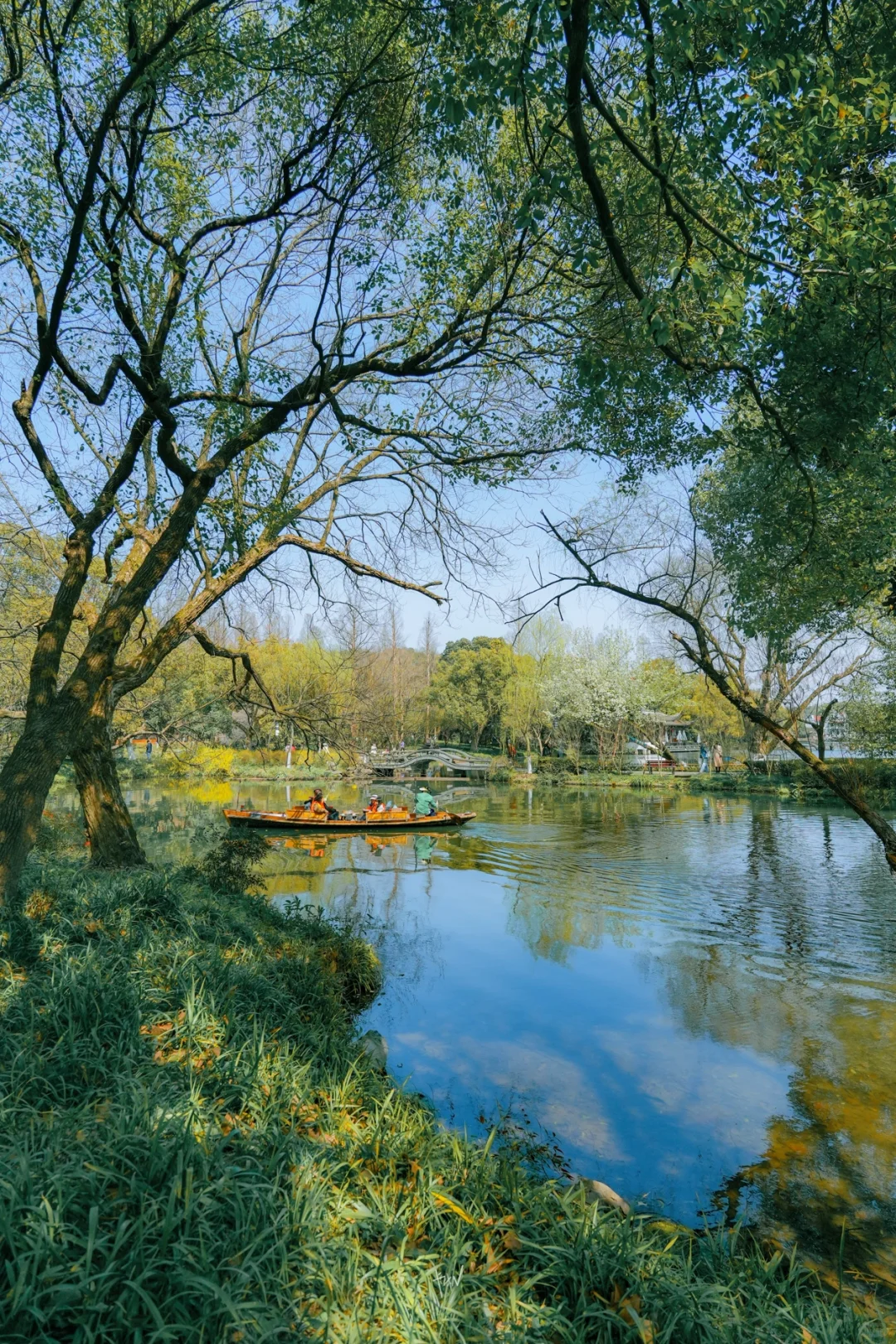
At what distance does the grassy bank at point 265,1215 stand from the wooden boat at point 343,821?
608 inches

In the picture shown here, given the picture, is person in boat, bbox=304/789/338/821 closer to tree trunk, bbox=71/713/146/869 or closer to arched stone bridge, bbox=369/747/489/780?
tree trunk, bbox=71/713/146/869

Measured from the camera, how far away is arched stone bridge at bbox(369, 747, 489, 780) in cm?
3988

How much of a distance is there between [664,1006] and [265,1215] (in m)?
7.34

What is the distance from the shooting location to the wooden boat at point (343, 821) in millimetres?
19578

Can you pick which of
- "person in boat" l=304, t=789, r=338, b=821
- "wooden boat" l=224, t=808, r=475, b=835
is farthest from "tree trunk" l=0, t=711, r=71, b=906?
"person in boat" l=304, t=789, r=338, b=821

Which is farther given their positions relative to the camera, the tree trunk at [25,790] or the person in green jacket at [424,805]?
the person in green jacket at [424,805]

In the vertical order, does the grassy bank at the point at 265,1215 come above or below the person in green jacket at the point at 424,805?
above

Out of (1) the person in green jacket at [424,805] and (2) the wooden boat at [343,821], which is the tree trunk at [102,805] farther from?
(1) the person in green jacket at [424,805]

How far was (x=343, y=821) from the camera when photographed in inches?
807

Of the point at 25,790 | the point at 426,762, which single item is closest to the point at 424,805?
the point at 25,790

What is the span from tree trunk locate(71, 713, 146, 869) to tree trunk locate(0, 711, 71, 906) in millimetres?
3072

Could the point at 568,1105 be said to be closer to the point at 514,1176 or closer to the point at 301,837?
the point at 514,1176

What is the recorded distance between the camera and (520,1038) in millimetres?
7625

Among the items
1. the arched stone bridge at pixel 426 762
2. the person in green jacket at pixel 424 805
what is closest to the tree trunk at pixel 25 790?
the person in green jacket at pixel 424 805
